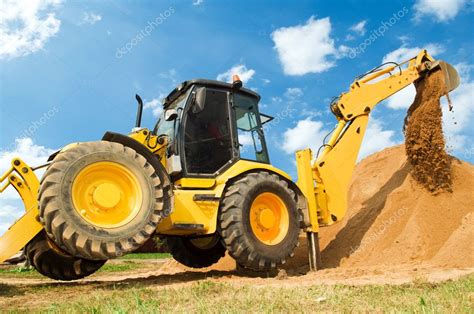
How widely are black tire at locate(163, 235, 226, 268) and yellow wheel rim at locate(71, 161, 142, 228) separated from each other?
9.06 ft

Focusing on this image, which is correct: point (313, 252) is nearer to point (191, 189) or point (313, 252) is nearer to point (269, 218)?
point (269, 218)

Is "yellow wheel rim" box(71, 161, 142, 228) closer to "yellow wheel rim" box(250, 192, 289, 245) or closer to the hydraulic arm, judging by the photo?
"yellow wheel rim" box(250, 192, 289, 245)

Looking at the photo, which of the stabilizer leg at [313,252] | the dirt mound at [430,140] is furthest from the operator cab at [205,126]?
the dirt mound at [430,140]

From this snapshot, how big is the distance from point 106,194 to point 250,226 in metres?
2.17

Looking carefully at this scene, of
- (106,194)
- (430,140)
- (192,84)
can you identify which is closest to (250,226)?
(106,194)

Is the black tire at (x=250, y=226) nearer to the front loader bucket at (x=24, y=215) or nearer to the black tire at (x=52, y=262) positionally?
the black tire at (x=52, y=262)

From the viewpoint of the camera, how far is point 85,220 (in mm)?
5523

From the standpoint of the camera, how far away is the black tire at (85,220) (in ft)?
17.6

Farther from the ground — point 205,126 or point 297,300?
point 205,126

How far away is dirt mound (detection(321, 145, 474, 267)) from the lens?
26.7 ft

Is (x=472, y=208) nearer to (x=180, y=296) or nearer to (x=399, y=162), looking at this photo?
(x=399, y=162)

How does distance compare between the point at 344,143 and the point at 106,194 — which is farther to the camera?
the point at 344,143

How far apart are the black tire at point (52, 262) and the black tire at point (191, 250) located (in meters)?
1.74

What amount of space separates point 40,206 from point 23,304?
108cm
